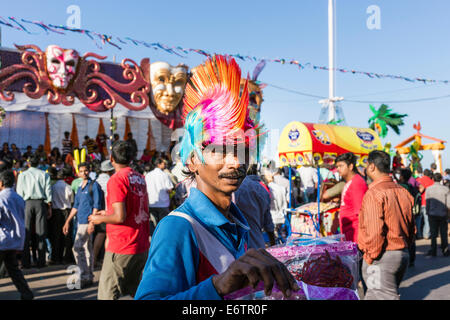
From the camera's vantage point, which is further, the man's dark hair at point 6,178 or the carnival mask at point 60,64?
Answer: the carnival mask at point 60,64

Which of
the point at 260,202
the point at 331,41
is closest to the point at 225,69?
the point at 260,202

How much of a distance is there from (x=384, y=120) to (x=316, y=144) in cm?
573

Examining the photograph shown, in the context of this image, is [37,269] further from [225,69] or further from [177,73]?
[177,73]

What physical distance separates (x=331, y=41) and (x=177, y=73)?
11.4 m

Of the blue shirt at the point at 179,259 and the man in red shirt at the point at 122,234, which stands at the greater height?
the blue shirt at the point at 179,259

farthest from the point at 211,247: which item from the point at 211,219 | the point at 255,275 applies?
the point at 255,275

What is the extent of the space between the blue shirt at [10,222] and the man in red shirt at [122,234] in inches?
74.7

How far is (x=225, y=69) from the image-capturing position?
142 centimetres

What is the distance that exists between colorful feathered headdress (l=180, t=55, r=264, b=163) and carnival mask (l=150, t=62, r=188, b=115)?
12.4 metres

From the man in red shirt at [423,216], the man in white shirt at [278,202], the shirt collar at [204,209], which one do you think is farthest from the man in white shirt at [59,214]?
the man in red shirt at [423,216]

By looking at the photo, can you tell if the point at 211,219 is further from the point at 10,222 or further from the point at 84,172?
the point at 84,172

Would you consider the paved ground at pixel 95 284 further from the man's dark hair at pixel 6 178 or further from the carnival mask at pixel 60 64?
the carnival mask at pixel 60 64

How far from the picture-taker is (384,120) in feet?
55.5

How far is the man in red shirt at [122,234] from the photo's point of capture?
3688 mm
